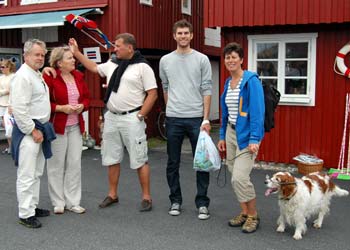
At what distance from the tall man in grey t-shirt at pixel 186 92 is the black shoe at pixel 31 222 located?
1698mm

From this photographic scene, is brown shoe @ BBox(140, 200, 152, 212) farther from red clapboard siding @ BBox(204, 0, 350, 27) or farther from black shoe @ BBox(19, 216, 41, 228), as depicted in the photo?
red clapboard siding @ BBox(204, 0, 350, 27)

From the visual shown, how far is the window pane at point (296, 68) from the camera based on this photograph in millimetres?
8531

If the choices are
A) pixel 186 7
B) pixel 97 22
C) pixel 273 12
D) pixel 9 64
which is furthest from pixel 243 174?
pixel 186 7

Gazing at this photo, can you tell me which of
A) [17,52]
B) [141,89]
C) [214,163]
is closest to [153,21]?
[17,52]

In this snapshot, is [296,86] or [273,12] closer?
[273,12]

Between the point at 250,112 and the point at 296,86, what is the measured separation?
427cm

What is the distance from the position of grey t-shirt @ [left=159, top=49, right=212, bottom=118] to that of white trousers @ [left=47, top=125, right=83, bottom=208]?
1.25 m

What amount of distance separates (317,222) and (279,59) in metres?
4.22

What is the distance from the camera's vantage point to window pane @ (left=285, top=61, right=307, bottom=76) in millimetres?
8531

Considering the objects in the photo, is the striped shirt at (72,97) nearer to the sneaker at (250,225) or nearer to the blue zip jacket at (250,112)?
the blue zip jacket at (250,112)

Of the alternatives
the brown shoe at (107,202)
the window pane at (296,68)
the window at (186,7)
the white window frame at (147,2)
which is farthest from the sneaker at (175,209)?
the window at (186,7)

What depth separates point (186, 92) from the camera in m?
5.29

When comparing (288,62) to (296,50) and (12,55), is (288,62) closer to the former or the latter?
(296,50)

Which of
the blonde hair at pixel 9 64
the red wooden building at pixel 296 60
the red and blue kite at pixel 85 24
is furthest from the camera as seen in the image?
the blonde hair at pixel 9 64
